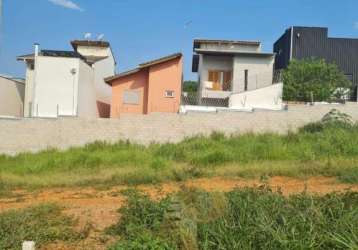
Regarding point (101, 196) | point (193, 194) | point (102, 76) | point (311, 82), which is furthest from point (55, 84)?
point (193, 194)

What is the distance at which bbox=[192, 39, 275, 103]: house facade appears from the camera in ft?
82.2

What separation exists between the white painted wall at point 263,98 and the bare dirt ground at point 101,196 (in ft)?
36.7

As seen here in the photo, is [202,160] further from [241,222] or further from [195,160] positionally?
[241,222]

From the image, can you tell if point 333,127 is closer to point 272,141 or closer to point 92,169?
point 272,141

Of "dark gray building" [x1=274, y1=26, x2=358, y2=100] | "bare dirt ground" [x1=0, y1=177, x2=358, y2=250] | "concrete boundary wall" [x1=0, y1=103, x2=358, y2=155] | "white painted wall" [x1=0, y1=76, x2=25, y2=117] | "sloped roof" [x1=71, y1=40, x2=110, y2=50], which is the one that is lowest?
"bare dirt ground" [x1=0, y1=177, x2=358, y2=250]

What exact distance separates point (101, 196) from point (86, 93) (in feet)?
49.5

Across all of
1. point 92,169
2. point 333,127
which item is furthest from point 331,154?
point 92,169

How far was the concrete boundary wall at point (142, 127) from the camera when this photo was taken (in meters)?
16.6

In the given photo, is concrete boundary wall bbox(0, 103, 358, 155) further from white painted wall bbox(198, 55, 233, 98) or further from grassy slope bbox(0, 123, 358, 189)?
white painted wall bbox(198, 55, 233, 98)

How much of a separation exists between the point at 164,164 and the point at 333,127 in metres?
7.46

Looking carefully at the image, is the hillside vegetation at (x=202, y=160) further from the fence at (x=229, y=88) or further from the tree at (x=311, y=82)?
the fence at (x=229, y=88)

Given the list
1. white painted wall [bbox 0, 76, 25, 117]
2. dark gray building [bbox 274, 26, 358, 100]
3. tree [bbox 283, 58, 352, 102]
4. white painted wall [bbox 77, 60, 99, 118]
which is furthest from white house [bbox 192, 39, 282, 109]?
white painted wall [bbox 0, 76, 25, 117]

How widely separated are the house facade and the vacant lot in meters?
8.41

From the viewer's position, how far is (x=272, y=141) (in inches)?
592
